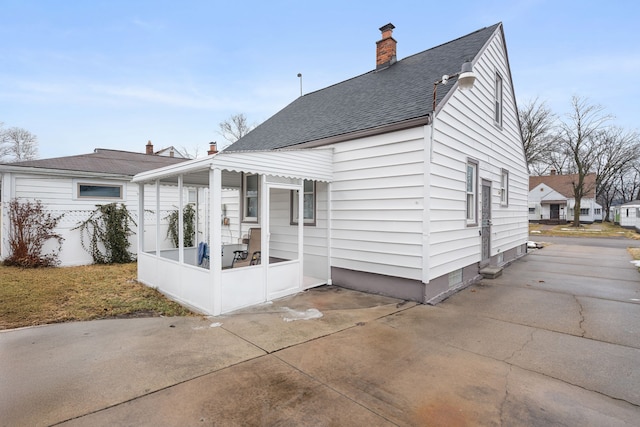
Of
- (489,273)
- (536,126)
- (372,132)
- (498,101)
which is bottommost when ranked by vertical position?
(489,273)

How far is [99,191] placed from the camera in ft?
34.8

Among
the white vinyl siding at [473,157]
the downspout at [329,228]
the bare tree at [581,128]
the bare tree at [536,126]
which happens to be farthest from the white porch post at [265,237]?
the bare tree at [581,128]

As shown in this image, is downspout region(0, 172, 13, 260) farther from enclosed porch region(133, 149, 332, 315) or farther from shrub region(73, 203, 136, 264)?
enclosed porch region(133, 149, 332, 315)

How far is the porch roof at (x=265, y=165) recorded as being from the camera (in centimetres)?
494

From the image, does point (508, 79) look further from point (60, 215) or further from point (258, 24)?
point (60, 215)

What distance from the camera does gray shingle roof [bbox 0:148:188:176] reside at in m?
9.90

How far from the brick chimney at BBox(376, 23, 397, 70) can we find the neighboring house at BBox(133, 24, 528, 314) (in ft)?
1.20

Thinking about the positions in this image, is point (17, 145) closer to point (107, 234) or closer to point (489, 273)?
point (107, 234)

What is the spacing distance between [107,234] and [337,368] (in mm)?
10449

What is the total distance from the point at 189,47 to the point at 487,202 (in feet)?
41.4

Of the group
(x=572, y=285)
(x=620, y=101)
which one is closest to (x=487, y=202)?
(x=572, y=285)

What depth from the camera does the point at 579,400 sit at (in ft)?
8.88

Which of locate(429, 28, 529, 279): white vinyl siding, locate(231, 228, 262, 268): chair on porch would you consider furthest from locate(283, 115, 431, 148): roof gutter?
locate(231, 228, 262, 268): chair on porch

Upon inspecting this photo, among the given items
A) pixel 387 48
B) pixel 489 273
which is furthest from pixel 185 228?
pixel 489 273
